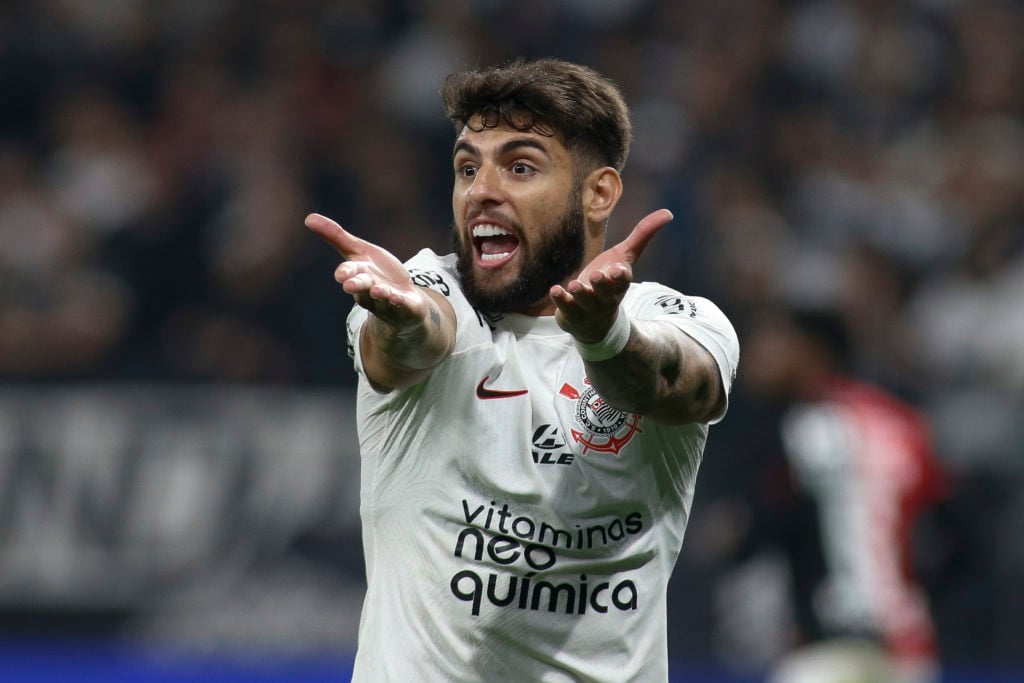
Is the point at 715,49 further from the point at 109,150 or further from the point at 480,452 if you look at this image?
the point at 480,452

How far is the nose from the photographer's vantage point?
3582 mm

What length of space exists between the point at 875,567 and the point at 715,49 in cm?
528

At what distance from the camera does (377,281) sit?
3.09 metres

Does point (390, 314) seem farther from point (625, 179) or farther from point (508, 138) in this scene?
point (625, 179)

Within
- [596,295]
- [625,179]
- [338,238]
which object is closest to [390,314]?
[338,238]

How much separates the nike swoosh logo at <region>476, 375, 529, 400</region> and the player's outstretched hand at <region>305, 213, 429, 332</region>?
30 cm

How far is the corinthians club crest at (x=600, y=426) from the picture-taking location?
11.5 ft

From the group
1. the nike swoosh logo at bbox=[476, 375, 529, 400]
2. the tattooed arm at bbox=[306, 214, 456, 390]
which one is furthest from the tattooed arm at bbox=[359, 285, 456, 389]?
the nike swoosh logo at bbox=[476, 375, 529, 400]

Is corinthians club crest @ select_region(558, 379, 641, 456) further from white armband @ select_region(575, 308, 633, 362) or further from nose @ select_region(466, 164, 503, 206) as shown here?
nose @ select_region(466, 164, 503, 206)

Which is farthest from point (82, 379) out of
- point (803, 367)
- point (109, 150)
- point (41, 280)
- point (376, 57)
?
point (803, 367)

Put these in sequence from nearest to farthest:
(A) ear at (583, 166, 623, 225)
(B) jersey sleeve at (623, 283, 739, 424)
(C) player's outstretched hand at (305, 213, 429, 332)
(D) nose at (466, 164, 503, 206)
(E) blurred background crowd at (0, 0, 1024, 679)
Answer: (C) player's outstretched hand at (305, 213, 429, 332) → (B) jersey sleeve at (623, 283, 739, 424) → (D) nose at (466, 164, 503, 206) → (A) ear at (583, 166, 623, 225) → (E) blurred background crowd at (0, 0, 1024, 679)

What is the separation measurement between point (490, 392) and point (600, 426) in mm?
251

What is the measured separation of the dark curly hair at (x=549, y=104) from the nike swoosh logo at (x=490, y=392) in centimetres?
58

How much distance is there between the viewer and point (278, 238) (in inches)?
378
